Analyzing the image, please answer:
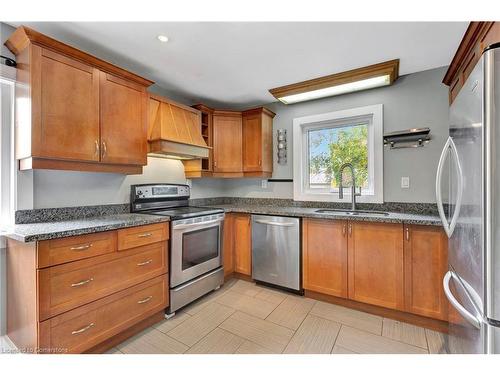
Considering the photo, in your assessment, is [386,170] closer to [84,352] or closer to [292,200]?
[292,200]

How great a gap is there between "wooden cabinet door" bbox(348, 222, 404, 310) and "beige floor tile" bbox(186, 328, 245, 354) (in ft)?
3.91

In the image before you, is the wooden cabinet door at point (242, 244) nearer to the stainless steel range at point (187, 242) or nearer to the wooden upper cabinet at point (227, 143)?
the stainless steel range at point (187, 242)

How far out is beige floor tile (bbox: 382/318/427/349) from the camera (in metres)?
1.78

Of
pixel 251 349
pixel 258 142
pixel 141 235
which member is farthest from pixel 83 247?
pixel 258 142

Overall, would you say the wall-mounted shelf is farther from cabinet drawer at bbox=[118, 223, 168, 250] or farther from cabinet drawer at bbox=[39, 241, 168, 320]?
cabinet drawer at bbox=[39, 241, 168, 320]

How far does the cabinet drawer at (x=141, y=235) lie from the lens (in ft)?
5.78

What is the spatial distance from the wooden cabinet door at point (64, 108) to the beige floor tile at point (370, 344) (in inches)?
97.0

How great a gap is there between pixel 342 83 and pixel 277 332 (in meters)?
2.46

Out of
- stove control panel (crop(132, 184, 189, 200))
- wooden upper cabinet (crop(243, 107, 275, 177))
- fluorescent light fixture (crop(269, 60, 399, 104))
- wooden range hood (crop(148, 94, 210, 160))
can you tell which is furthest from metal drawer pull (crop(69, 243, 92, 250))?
fluorescent light fixture (crop(269, 60, 399, 104))

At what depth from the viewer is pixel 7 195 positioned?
5.65ft

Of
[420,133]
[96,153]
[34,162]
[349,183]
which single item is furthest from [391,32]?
[34,162]

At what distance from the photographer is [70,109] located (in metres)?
1.74

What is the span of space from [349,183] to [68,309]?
9.22ft

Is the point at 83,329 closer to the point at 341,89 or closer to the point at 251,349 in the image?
the point at 251,349
